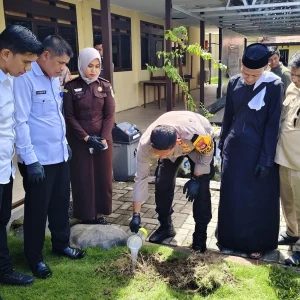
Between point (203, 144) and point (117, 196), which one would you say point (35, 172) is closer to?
point (203, 144)

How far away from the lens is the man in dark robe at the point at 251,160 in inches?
110

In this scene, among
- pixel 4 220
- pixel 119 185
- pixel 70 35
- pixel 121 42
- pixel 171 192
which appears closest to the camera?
pixel 4 220

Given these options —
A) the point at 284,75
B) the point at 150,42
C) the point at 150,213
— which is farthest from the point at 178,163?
the point at 150,42

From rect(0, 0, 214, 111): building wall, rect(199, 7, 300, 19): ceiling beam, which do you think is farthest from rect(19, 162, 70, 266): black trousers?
rect(199, 7, 300, 19): ceiling beam

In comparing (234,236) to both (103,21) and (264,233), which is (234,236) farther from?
(103,21)

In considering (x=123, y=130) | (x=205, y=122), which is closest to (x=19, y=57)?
(x=205, y=122)

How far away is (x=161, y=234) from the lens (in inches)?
133

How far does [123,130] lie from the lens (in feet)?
16.5

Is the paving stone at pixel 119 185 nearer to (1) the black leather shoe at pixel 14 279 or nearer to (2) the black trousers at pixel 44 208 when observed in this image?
(2) the black trousers at pixel 44 208

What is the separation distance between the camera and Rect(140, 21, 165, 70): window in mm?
11283

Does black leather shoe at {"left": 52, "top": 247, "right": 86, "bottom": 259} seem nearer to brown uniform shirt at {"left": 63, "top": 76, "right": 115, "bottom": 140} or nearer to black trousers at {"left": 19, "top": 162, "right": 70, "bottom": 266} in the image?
black trousers at {"left": 19, "top": 162, "right": 70, "bottom": 266}

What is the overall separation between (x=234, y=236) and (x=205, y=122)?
98 cm

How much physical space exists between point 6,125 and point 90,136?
118 cm

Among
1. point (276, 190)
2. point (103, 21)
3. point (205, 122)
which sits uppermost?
point (103, 21)
